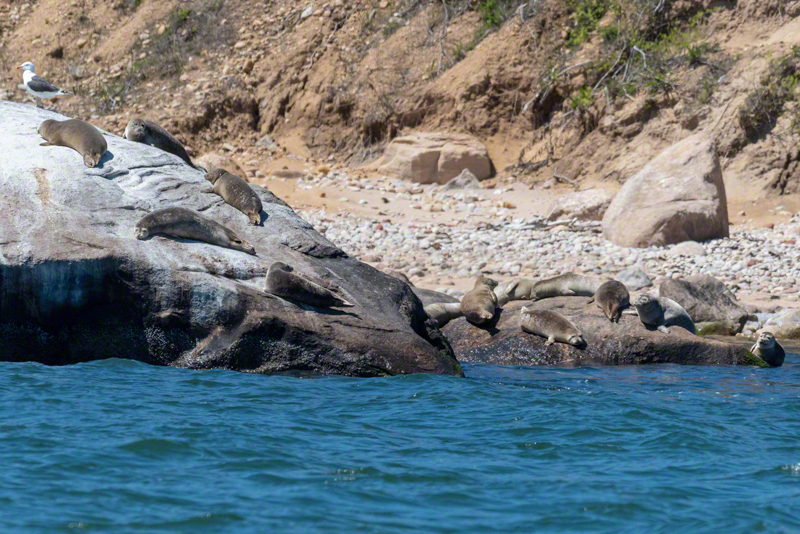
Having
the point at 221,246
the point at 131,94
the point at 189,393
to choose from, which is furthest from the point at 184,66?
the point at 189,393

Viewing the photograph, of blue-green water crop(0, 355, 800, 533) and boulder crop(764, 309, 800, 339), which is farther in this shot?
boulder crop(764, 309, 800, 339)

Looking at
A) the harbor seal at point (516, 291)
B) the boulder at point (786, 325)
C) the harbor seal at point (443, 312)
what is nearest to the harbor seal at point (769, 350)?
the boulder at point (786, 325)

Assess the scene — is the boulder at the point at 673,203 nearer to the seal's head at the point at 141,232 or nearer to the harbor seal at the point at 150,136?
the harbor seal at the point at 150,136

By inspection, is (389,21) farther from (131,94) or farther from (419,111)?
(131,94)

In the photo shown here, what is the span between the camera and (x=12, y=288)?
6938 mm

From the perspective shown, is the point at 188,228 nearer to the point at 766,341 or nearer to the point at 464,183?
the point at 766,341

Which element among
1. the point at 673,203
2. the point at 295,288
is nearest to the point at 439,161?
the point at 673,203

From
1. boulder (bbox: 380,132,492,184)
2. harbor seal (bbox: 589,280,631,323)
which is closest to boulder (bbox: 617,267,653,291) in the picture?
harbor seal (bbox: 589,280,631,323)

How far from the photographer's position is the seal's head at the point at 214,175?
870 cm

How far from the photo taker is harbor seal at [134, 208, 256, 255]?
24.1 ft

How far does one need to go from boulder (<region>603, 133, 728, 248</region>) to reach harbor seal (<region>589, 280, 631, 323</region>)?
16.9 ft

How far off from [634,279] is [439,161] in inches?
300

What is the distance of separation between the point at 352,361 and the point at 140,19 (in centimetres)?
2244

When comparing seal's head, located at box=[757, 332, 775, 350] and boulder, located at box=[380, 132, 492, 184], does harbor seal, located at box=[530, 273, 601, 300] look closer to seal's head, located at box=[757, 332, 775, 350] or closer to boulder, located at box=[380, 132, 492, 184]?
seal's head, located at box=[757, 332, 775, 350]
